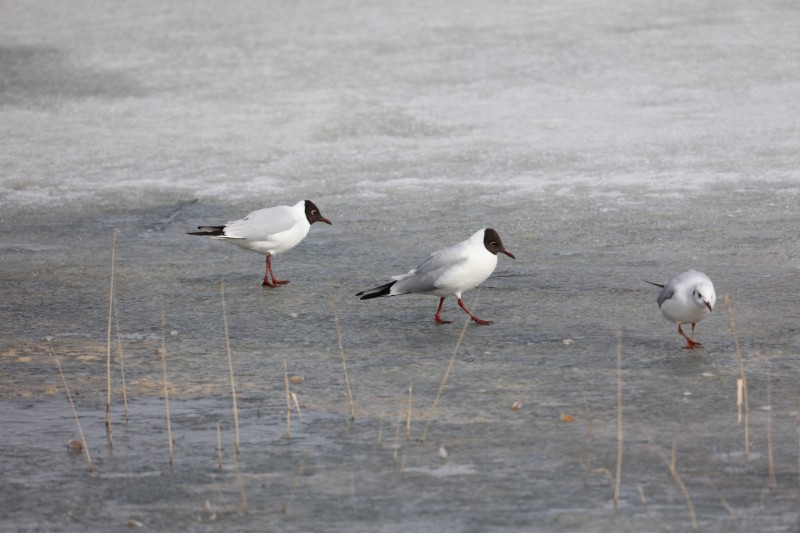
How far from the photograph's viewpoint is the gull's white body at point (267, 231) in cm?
873

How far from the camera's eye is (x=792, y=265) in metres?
8.60

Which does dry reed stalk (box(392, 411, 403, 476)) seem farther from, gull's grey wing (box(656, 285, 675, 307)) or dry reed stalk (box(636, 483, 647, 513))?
gull's grey wing (box(656, 285, 675, 307))

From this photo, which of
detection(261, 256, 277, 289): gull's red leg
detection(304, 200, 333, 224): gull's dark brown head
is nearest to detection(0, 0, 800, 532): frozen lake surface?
detection(261, 256, 277, 289): gull's red leg

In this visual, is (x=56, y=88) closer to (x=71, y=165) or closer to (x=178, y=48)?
(x=178, y=48)

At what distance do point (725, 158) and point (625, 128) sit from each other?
1.57 meters

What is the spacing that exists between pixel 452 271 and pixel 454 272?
1 cm

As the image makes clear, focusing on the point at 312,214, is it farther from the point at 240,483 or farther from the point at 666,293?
the point at 240,483

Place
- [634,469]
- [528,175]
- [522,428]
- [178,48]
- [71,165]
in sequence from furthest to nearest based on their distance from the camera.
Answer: [178,48] → [71,165] → [528,175] → [522,428] → [634,469]

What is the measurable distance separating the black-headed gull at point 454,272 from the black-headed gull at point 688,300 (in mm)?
1089

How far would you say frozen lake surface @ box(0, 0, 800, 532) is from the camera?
5055 mm

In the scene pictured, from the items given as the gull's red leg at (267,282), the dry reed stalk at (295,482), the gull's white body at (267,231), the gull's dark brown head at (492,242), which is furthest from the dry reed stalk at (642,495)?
the gull's white body at (267,231)

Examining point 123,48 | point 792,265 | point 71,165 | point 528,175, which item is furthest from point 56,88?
point 792,265

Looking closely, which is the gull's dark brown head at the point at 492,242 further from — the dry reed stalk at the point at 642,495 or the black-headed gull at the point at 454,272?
the dry reed stalk at the point at 642,495

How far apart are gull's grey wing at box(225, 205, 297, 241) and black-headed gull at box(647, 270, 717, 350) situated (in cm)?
299
